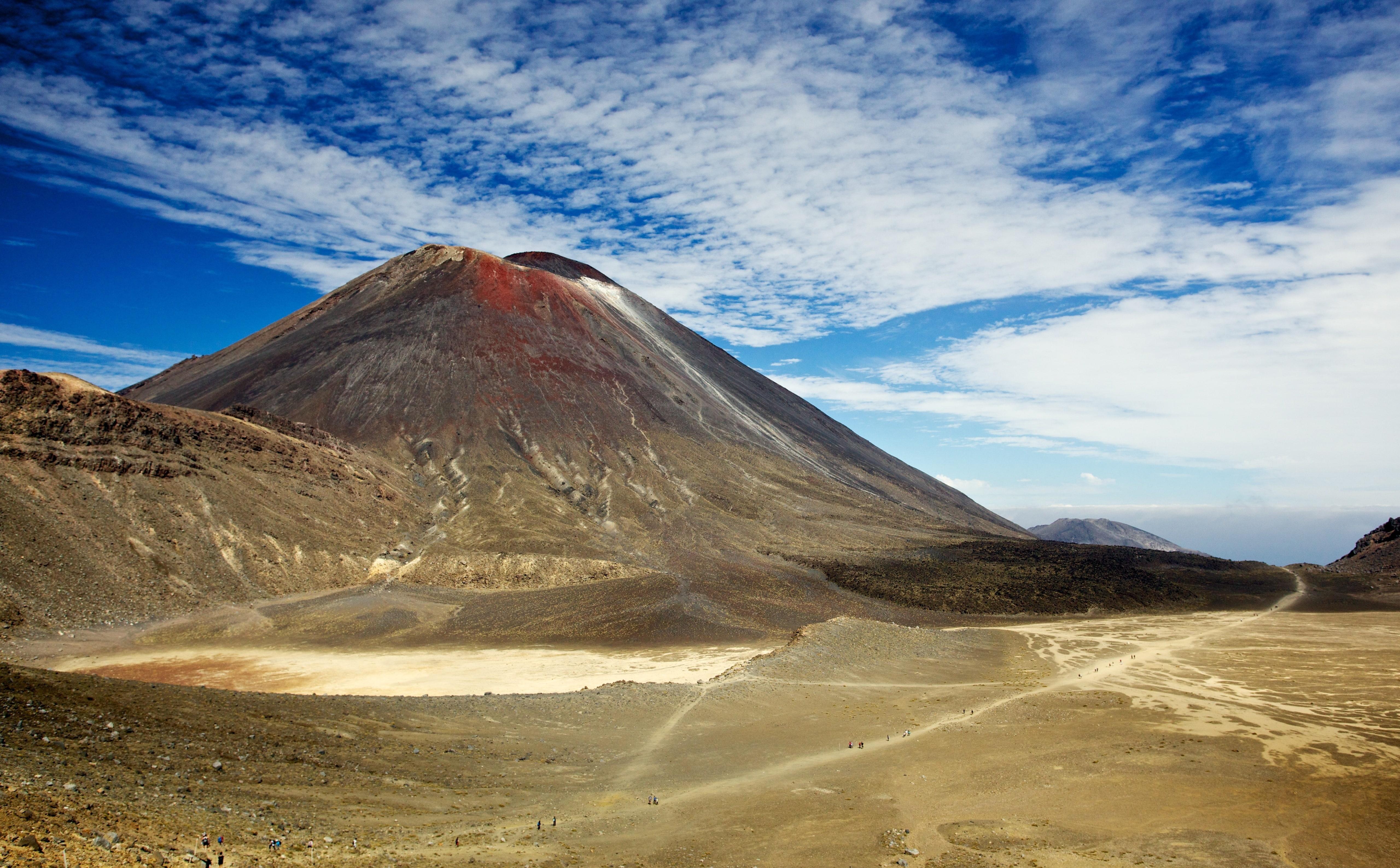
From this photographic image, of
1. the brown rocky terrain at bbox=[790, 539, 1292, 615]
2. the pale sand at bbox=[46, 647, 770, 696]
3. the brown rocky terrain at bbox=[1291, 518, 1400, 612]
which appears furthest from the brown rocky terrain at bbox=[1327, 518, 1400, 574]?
the pale sand at bbox=[46, 647, 770, 696]

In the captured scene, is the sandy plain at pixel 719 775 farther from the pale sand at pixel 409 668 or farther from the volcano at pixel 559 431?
the volcano at pixel 559 431

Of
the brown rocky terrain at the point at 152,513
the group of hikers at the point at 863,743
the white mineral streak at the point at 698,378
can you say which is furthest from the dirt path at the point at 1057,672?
the white mineral streak at the point at 698,378

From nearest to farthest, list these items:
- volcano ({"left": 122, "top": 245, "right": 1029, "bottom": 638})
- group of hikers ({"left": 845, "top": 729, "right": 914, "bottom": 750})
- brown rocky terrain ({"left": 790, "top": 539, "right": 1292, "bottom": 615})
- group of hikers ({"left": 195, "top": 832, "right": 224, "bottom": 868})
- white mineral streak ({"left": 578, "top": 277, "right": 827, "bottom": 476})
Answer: group of hikers ({"left": 195, "top": 832, "right": 224, "bottom": 868}) < group of hikers ({"left": 845, "top": 729, "right": 914, "bottom": 750}) < brown rocky terrain ({"left": 790, "top": 539, "right": 1292, "bottom": 615}) < volcano ({"left": 122, "top": 245, "right": 1029, "bottom": 638}) < white mineral streak ({"left": 578, "top": 277, "right": 827, "bottom": 476})

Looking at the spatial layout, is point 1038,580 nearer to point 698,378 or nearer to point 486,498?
point 486,498

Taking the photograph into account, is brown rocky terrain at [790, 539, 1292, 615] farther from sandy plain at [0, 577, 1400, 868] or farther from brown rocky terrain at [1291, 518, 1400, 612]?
sandy plain at [0, 577, 1400, 868]

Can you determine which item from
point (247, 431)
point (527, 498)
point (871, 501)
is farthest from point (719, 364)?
point (247, 431)

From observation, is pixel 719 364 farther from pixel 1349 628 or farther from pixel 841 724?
pixel 841 724

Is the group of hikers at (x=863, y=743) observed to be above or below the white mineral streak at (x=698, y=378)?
below
